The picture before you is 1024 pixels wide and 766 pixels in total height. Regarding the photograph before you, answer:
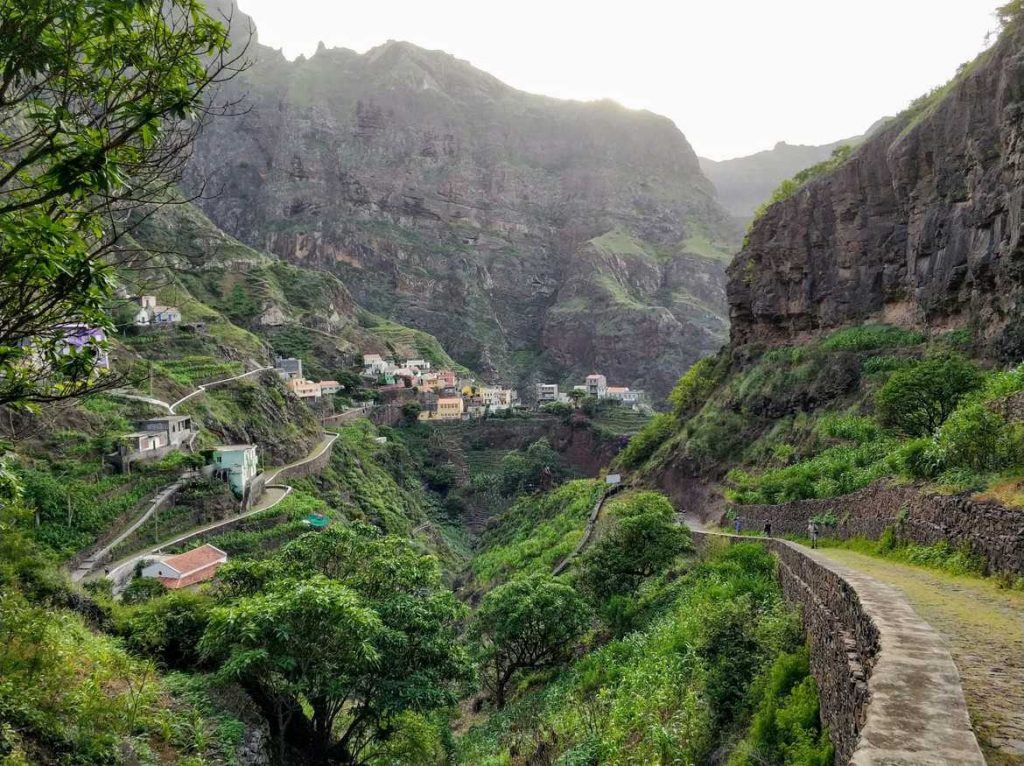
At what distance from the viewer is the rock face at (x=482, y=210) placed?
133 m

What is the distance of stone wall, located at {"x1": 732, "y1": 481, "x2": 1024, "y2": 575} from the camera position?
362 inches

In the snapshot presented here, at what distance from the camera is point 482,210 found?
6230 inches

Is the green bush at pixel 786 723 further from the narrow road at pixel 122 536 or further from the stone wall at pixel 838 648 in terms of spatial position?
the narrow road at pixel 122 536

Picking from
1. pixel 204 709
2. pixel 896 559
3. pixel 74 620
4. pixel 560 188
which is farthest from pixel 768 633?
pixel 560 188

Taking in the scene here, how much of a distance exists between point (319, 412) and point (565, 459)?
30.1 meters

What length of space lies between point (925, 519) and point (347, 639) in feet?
39.1

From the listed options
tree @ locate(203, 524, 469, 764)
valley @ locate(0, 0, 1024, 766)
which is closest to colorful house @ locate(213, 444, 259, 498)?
valley @ locate(0, 0, 1024, 766)

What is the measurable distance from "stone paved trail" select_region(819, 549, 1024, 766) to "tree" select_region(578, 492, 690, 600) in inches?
457

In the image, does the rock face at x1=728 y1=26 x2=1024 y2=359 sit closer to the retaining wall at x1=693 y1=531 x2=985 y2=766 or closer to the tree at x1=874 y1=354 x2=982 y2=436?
the tree at x1=874 y1=354 x2=982 y2=436

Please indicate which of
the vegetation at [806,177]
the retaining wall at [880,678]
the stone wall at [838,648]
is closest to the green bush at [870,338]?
the vegetation at [806,177]

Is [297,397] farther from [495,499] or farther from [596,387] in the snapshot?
[596,387]

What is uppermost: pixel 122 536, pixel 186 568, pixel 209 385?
pixel 209 385

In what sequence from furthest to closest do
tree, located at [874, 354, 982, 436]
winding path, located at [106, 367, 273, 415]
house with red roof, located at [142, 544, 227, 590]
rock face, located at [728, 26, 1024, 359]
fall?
winding path, located at [106, 367, 273, 415] < house with red roof, located at [142, 544, 227, 590] < rock face, located at [728, 26, 1024, 359] < tree, located at [874, 354, 982, 436]

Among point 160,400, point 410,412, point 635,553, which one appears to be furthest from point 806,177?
point 410,412
